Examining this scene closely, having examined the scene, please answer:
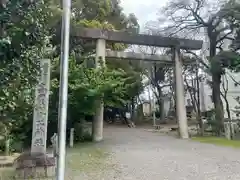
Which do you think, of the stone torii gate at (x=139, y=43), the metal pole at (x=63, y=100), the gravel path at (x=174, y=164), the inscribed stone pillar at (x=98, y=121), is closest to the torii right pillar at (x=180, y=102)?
the stone torii gate at (x=139, y=43)

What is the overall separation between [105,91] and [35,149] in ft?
17.1

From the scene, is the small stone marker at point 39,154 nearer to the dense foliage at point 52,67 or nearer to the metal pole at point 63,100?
the dense foliage at point 52,67

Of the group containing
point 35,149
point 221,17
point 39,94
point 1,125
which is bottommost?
point 35,149

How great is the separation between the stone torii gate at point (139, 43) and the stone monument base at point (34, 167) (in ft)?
19.7

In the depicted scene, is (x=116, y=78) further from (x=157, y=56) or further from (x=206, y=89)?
(x=206, y=89)

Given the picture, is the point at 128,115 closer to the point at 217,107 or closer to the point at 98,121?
the point at 217,107

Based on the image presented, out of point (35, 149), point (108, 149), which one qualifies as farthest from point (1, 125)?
point (108, 149)

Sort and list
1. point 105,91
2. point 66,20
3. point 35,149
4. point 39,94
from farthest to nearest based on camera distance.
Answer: point 105,91 < point 39,94 < point 35,149 < point 66,20

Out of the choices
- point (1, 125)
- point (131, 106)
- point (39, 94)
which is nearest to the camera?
point (1, 125)

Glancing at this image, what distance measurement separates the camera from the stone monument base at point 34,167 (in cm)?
605

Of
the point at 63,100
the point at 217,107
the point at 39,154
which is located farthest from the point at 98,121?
the point at 63,100

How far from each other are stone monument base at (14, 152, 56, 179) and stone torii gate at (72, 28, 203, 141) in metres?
6.00

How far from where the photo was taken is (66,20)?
3.58 meters

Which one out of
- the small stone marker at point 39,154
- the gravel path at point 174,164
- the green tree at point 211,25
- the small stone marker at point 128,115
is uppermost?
the green tree at point 211,25
